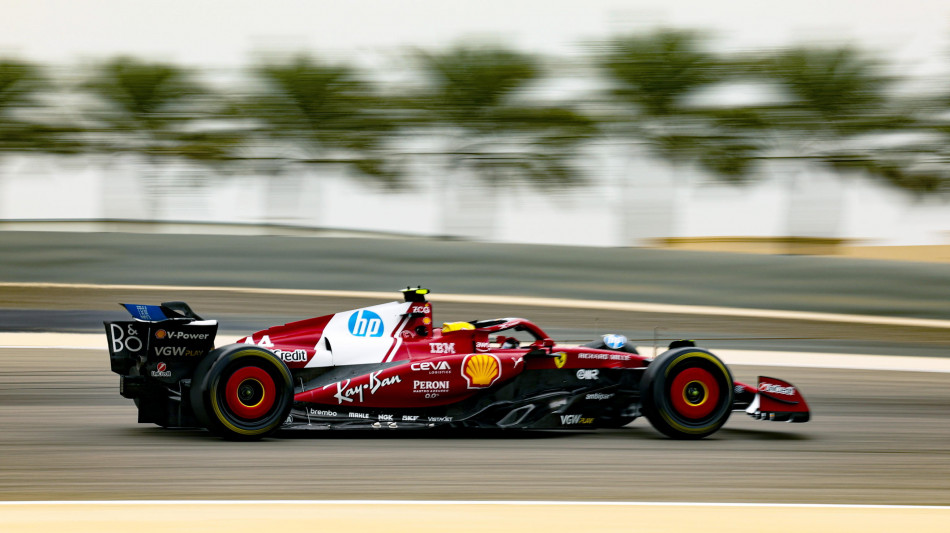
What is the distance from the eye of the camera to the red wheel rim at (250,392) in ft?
22.6

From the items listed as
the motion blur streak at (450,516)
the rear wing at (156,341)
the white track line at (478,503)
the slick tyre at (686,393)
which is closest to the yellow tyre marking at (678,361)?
the slick tyre at (686,393)

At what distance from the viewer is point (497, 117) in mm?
18312

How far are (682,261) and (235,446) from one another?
400 inches

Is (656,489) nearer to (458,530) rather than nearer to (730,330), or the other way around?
(458,530)

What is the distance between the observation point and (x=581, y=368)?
771 centimetres

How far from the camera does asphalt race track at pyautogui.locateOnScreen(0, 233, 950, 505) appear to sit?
5.59 m

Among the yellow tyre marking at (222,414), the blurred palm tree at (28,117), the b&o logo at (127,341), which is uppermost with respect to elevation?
the blurred palm tree at (28,117)

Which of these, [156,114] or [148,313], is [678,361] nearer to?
[148,313]

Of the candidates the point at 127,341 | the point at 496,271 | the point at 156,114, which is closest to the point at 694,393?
the point at 127,341

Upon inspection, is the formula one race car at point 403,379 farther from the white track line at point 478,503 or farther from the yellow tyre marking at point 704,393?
the white track line at point 478,503

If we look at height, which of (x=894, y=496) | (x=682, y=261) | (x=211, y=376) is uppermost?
(x=682, y=261)

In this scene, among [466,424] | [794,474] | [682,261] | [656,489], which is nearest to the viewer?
[656,489]

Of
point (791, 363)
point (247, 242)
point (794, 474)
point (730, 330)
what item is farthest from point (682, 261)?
point (794, 474)

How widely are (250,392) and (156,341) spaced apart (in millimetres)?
692
